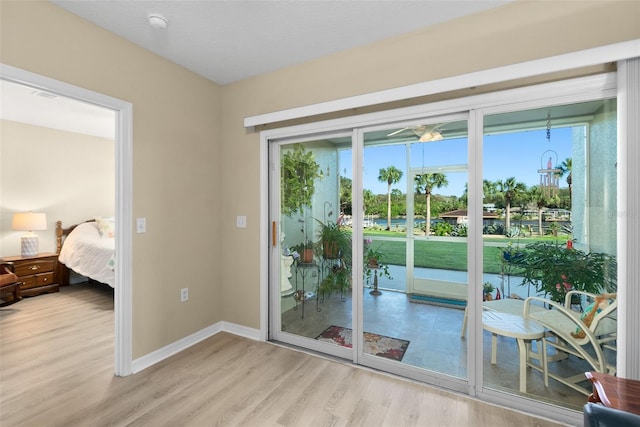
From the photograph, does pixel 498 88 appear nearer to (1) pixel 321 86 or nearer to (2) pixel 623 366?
(1) pixel 321 86

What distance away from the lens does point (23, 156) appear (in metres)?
4.45

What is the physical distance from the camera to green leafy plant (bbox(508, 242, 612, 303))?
1788mm

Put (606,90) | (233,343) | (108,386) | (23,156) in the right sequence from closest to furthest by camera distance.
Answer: (606,90) < (108,386) < (233,343) < (23,156)

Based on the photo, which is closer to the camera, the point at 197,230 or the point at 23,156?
the point at 197,230

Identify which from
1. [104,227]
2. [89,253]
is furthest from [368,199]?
[104,227]

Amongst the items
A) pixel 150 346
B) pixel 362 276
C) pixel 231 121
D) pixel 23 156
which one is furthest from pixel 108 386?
pixel 23 156

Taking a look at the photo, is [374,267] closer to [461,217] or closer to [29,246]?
[461,217]

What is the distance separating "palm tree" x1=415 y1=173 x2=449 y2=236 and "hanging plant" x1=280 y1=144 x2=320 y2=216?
0.94 metres

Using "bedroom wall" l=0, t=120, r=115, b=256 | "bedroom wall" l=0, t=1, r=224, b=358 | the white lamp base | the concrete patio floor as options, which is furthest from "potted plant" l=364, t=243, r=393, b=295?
"bedroom wall" l=0, t=120, r=115, b=256

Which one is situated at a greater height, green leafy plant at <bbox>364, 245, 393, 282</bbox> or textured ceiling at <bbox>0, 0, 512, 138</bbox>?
textured ceiling at <bbox>0, 0, 512, 138</bbox>

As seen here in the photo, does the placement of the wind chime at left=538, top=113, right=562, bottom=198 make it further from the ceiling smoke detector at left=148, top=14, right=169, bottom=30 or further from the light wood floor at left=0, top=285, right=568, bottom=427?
the ceiling smoke detector at left=148, top=14, right=169, bottom=30

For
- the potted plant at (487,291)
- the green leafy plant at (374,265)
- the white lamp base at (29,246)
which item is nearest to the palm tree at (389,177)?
the green leafy plant at (374,265)

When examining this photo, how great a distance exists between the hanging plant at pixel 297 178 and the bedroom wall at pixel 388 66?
28cm

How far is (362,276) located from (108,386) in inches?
83.2
